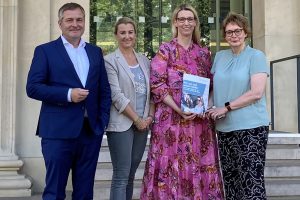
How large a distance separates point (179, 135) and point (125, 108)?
539 mm

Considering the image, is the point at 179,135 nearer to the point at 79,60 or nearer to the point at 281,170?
the point at 79,60

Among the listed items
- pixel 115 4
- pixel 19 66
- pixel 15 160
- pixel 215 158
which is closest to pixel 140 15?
pixel 115 4

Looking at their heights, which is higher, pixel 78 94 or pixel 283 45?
pixel 283 45

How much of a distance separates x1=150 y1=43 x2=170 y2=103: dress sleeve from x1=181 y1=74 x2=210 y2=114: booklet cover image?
176mm

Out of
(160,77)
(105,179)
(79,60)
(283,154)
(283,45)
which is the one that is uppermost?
(283,45)

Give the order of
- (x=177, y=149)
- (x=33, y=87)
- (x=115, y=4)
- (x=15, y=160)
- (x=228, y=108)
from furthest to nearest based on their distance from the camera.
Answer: (x=115, y=4) < (x=15, y=160) < (x=177, y=149) < (x=228, y=108) < (x=33, y=87)

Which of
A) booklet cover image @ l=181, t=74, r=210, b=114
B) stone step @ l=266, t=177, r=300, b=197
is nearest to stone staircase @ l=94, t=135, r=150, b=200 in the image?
stone step @ l=266, t=177, r=300, b=197

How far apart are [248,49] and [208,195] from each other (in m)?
1.31

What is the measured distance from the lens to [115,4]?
10492mm

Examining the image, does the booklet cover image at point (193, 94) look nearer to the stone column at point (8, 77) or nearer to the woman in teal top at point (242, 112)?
the woman in teal top at point (242, 112)

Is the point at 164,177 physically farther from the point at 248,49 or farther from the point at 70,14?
the point at 70,14

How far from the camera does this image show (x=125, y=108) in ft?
13.2

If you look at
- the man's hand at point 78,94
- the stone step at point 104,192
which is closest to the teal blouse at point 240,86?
the man's hand at point 78,94

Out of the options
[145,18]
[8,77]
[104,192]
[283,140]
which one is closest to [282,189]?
[283,140]
